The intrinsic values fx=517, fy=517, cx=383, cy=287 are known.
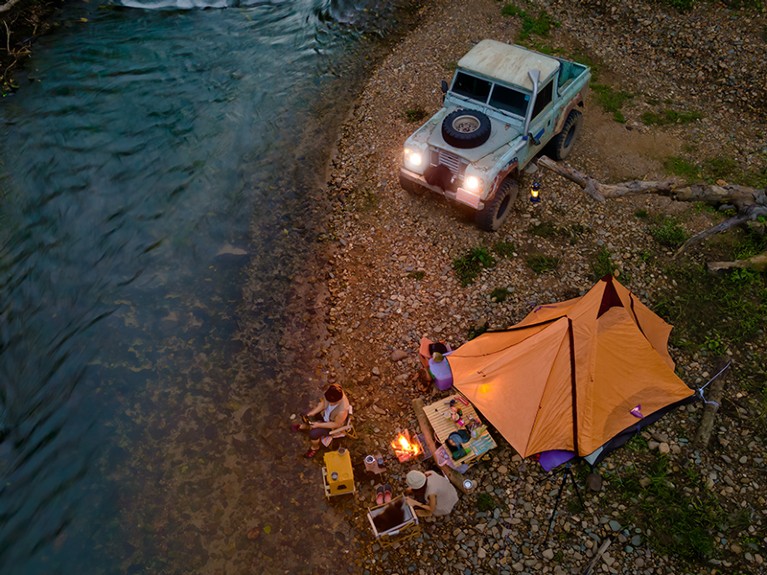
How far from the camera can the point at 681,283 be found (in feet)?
37.3

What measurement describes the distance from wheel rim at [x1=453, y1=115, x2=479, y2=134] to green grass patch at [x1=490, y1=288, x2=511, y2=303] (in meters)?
3.53

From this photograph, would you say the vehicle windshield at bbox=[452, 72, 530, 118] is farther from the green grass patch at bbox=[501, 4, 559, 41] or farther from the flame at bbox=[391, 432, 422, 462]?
the flame at bbox=[391, 432, 422, 462]

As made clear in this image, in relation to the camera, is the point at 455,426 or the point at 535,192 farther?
the point at 535,192

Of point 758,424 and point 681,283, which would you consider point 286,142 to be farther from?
point 758,424

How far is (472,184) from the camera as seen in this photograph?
36.2 ft

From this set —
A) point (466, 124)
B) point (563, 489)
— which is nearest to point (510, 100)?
point (466, 124)

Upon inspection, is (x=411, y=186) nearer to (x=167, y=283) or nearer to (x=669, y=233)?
(x=669, y=233)

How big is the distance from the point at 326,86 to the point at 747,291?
531 inches

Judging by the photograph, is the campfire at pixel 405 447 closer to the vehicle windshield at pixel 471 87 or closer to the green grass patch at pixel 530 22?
the vehicle windshield at pixel 471 87

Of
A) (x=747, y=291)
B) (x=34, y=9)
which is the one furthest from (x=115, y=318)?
(x=34, y=9)

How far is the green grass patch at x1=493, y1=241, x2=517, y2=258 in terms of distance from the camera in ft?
39.0

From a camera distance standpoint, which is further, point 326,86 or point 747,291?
point 326,86

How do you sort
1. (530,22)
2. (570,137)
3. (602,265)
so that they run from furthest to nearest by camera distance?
(530,22)
(570,137)
(602,265)

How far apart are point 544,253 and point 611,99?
6.81 m
